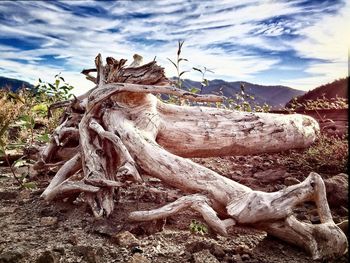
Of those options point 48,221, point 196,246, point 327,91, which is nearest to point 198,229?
point 196,246

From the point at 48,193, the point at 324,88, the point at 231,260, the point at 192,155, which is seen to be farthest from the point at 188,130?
the point at 324,88

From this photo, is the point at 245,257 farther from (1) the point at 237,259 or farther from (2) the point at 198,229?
(2) the point at 198,229

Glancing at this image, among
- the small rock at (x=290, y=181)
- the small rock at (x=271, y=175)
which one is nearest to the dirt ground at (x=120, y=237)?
the small rock at (x=290, y=181)

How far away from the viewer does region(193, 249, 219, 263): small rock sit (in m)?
2.55

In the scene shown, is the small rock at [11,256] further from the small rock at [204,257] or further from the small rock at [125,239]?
the small rock at [204,257]

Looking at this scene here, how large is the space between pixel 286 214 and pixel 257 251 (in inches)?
16.4

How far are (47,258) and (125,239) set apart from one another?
0.61 m

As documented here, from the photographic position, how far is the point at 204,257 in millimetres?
2596

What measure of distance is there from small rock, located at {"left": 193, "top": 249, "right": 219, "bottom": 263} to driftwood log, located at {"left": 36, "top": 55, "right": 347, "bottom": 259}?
1.14ft

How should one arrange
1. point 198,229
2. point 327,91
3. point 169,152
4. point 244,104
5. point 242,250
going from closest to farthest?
point 242,250
point 198,229
point 169,152
point 244,104
point 327,91

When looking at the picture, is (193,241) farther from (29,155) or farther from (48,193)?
(29,155)

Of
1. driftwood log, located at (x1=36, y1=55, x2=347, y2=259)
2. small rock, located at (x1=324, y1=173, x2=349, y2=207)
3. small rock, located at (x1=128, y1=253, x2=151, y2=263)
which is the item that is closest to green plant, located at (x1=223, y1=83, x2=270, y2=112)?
driftwood log, located at (x1=36, y1=55, x2=347, y2=259)

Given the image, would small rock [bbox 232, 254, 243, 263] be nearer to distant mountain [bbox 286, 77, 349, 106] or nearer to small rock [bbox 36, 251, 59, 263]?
small rock [bbox 36, 251, 59, 263]

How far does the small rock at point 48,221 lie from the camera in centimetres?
317
